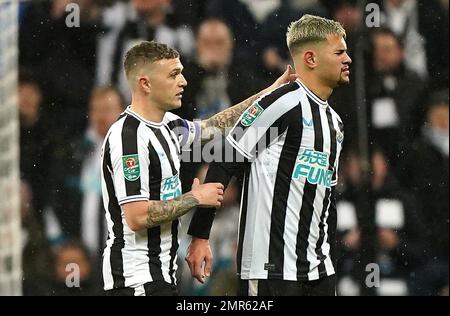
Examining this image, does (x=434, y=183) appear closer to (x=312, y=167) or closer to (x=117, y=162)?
(x=312, y=167)

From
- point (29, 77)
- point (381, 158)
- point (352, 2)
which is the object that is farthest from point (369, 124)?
point (29, 77)

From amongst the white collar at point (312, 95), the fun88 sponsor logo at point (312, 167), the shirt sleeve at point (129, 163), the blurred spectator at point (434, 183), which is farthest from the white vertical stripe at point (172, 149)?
the blurred spectator at point (434, 183)

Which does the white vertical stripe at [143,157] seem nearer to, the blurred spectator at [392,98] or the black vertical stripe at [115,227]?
the black vertical stripe at [115,227]

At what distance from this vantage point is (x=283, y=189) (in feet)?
13.7

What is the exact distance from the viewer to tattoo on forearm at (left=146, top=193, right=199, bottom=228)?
4.00 m

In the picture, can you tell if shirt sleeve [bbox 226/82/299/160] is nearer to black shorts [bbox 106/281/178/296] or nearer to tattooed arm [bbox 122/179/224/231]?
tattooed arm [bbox 122/179/224/231]

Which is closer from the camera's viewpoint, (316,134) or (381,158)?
(316,134)

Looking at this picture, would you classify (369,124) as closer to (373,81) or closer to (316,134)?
(373,81)

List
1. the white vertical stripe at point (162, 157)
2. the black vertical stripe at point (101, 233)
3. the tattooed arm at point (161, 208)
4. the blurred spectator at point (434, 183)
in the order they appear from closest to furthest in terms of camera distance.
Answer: the tattooed arm at point (161, 208)
the white vertical stripe at point (162, 157)
the black vertical stripe at point (101, 233)
the blurred spectator at point (434, 183)

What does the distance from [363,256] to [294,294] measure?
160cm

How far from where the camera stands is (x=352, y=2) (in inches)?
222

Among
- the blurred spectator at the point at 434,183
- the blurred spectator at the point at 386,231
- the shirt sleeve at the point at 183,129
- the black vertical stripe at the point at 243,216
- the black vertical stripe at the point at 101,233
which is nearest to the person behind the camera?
the black vertical stripe at the point at 243,216

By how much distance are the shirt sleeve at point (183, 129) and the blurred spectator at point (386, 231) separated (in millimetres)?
1474

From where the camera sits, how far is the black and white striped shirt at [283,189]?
417 cm
